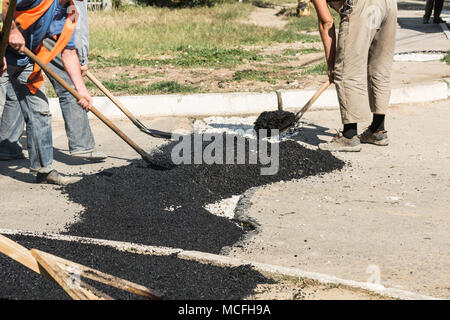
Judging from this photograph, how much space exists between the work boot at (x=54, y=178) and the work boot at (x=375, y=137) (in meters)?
2.95

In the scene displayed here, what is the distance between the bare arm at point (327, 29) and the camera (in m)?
6.23

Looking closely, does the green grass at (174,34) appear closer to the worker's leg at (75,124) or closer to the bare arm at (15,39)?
the worker's leg at (75,124)

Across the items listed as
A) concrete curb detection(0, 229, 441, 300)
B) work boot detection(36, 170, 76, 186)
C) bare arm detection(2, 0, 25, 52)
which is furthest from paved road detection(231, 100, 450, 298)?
bare arm detection(2, 0, 25, 52)

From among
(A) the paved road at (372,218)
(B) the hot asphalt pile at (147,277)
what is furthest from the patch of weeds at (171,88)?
(B) the hot asphalt pile at (147,277)

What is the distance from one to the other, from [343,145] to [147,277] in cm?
342

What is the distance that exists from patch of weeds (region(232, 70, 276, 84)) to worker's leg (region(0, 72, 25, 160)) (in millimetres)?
3762

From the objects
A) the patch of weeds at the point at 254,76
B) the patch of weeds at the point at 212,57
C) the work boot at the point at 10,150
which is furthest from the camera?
the patch of weeds at the point at 212,57

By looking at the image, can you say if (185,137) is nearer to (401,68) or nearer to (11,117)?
(11,117)

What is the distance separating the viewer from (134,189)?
5.43 metres

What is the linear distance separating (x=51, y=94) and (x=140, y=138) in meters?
2.03

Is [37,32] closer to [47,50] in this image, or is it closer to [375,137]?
[47,50]

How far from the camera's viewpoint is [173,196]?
524 cm

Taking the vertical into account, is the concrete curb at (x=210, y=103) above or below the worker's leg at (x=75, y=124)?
below

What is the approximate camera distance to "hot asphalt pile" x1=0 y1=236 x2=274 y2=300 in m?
3.45
